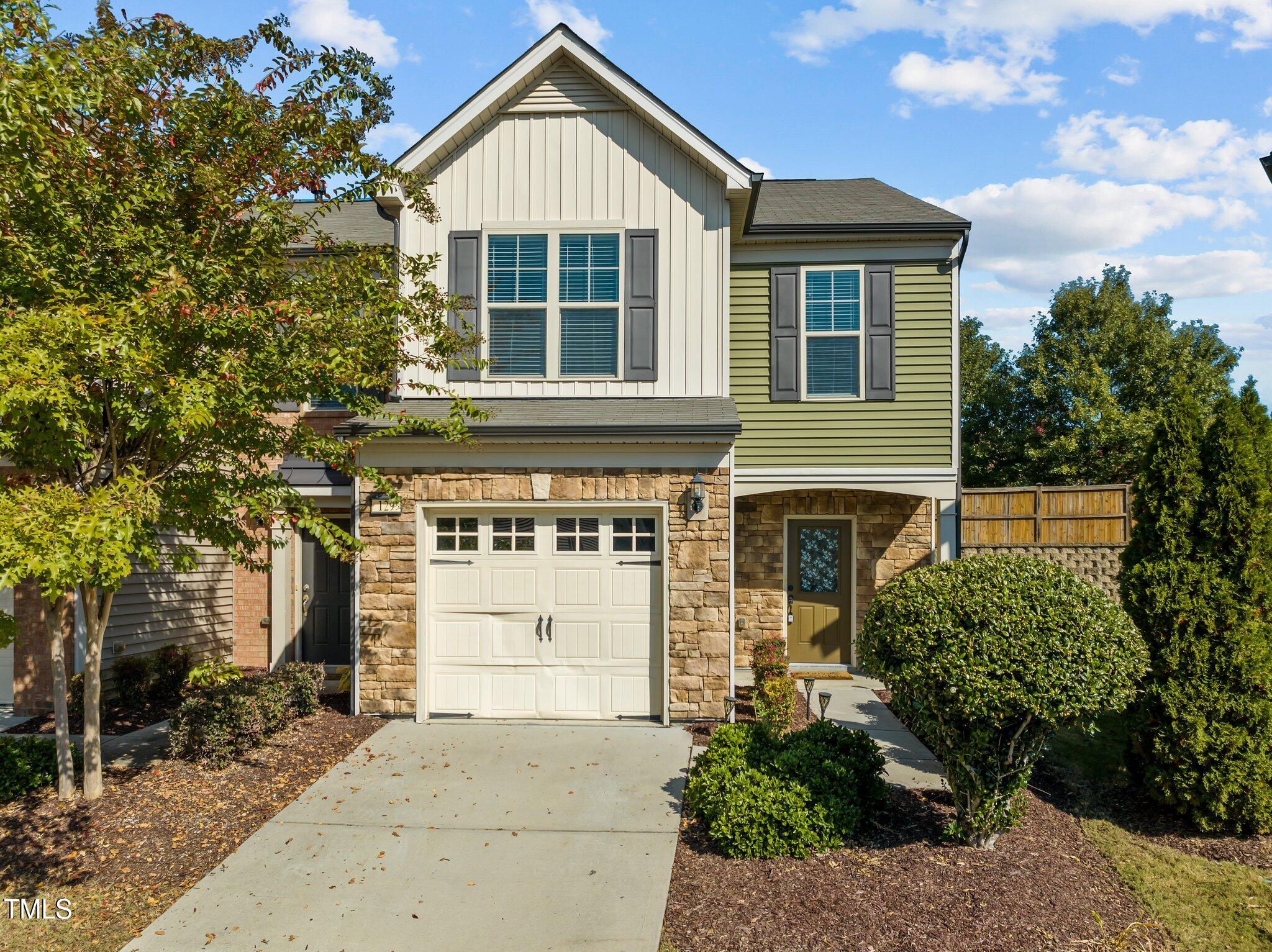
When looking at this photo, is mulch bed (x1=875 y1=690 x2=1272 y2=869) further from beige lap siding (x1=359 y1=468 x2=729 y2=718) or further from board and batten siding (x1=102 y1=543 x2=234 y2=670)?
board and batten siding (x1=102 y1=543 x2=234 y2=670)

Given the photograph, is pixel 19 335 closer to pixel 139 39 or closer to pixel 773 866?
pixel 139 39

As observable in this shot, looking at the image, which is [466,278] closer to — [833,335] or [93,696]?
[833,335]

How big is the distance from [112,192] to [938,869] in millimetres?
7503

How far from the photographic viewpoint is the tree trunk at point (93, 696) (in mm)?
6219

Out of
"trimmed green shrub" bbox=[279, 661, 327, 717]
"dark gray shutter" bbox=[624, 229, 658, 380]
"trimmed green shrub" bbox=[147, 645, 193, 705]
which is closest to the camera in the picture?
"trimmed green shrub" bbox=[279, 661, 327, 717]

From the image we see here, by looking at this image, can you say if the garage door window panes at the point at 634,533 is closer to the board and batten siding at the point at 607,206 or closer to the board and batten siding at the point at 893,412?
the board and batten siding at the point at 607,206

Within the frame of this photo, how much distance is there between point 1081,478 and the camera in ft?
65.0

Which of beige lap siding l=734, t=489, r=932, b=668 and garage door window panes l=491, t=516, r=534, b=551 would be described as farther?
beige lap siding l=734, t=489, r=932, b=668

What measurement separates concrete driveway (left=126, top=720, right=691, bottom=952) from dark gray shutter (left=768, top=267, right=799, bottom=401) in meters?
4.72

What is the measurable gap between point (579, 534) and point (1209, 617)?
550 cm

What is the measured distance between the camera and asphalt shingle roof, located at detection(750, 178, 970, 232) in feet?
32.4

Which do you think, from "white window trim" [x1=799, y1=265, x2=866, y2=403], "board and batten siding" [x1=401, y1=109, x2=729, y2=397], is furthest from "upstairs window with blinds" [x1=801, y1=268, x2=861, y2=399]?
"board and batten siding" [x1=401, y1=109, x2=729, y2=397]

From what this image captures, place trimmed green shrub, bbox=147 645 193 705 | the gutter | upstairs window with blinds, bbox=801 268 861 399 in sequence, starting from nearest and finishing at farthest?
1. the gutter
2. trimmed green shrub, bbox=147 645 193 705
3. upstairs window with blinds, bbox=801 268 861 399

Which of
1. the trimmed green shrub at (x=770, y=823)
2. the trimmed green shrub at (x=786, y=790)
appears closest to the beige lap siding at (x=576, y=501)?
the trimmed green shrub at (x=786, y=790)
